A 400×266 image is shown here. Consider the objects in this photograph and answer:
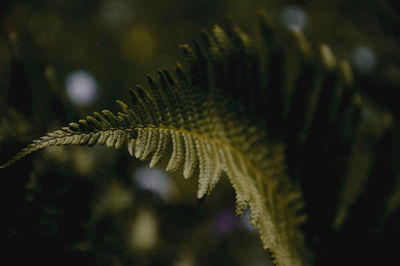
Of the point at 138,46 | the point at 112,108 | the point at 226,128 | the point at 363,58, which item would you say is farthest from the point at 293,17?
the point at 226,128

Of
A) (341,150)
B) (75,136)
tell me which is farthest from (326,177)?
(75,136)

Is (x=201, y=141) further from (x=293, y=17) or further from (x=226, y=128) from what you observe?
(x=293, y=17)

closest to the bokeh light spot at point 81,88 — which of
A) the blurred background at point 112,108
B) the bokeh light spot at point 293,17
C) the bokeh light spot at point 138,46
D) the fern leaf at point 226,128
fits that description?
the blurred background at point 112,108

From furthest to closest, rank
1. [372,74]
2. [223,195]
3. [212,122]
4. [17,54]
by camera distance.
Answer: [223,195] < [372,74] < [17,54] < [212,122]

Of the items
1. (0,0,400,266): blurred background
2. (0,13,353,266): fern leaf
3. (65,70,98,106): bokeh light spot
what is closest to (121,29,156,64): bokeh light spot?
(0,0,400,266): blurred background

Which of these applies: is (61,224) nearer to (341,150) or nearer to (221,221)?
(341,150)

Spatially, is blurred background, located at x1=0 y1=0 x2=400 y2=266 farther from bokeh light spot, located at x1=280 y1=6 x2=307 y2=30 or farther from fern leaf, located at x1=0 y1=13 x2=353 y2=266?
fern leaf, located at x1=0 y1=13 x2=353 y2=266
